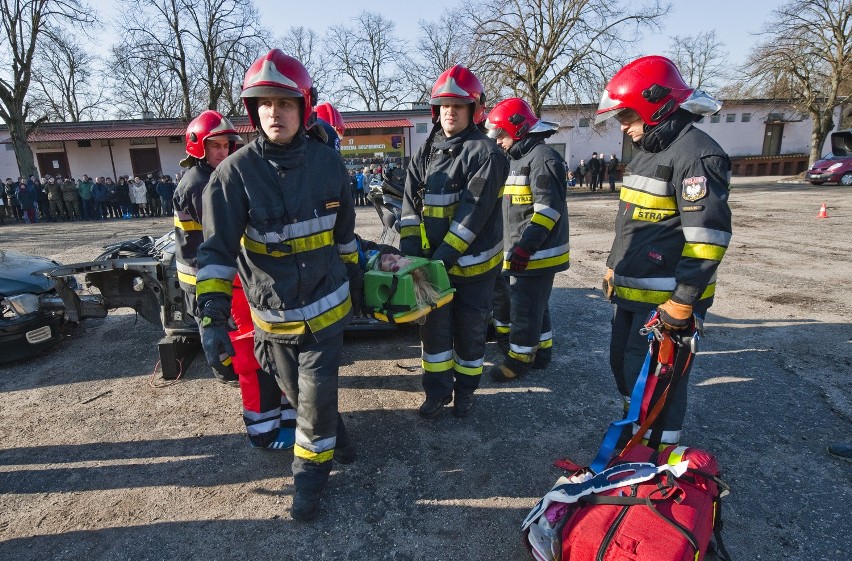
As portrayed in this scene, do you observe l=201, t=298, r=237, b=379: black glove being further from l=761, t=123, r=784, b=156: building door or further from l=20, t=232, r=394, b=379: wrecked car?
l=761, t=123, r=784, b=156: building door

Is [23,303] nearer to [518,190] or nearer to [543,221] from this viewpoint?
[518,190]

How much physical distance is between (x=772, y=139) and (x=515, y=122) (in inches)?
1501

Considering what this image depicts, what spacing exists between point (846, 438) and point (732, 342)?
63.9 inches

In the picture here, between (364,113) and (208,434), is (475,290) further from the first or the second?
(364,113)

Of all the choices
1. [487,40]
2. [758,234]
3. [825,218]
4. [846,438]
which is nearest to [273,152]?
[846,438]

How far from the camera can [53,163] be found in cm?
2652

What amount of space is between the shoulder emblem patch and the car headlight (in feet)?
17.2

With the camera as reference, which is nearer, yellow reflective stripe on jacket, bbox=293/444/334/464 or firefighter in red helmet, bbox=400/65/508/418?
yellow reflective stripe on jacket, bbox=293/444/334/464

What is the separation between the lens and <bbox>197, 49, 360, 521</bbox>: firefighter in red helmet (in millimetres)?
2230

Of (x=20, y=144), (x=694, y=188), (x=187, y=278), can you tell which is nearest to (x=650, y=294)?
(x=694, y=188)

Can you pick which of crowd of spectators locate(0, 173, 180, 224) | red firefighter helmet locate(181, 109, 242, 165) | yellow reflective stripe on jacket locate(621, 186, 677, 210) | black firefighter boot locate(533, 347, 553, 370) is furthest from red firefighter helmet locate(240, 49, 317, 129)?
crowd of spectators locate(0, 173, 180, 224)

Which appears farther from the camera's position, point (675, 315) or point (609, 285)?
point (609, 285)

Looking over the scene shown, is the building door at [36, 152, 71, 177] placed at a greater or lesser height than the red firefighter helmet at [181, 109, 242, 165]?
greater

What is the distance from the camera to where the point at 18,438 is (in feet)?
11.0
